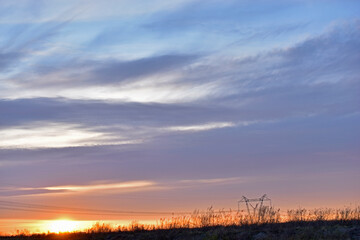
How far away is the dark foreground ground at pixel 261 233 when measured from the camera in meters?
27.3

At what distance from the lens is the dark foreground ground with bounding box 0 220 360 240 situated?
27.3 meters

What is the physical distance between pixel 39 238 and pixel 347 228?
20096 millimetres

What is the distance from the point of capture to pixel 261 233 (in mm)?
29156

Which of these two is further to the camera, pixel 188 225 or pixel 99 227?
pixel 99 227

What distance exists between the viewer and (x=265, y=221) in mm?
32562

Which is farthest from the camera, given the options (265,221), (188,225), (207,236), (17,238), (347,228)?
(17,238)

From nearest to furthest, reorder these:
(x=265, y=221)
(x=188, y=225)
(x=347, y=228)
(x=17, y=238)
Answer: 1. (x=347, y=228)
2. (x=265, y=221)
3. (x=188, y=225)
4. (x=17, y=238)

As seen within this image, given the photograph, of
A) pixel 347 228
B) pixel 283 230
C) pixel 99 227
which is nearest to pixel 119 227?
pixel 99 227

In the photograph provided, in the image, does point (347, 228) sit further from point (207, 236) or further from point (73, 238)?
point (73, 238)

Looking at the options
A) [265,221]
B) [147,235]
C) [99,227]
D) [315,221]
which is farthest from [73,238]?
[315,221]

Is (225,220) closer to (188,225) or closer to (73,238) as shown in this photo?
(188,225)

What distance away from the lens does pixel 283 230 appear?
95.3 feet

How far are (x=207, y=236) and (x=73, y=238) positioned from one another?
9.48 metres

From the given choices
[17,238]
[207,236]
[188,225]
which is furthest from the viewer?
[17,238]
